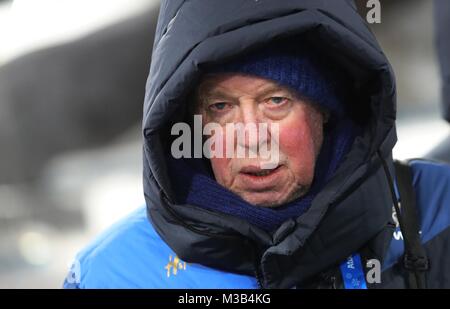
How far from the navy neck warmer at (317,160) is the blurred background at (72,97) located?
340 cm

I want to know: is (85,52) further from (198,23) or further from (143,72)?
(198,23)

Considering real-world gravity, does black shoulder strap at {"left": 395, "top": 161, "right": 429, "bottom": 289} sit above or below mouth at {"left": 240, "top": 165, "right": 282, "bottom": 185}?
below

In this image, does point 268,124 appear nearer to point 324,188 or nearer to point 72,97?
point 324,188

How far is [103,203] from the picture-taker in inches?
201

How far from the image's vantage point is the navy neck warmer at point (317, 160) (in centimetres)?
176

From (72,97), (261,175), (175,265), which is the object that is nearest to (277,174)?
(261,175)

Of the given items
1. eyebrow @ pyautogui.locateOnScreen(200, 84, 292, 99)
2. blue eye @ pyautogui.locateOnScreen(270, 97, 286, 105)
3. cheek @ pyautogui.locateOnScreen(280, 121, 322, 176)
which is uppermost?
eyebrow @ pyautogui.locateOnScreen(200, 84, 292, 99)

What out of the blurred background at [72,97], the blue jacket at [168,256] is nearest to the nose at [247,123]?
the blue jacket at [168,256]

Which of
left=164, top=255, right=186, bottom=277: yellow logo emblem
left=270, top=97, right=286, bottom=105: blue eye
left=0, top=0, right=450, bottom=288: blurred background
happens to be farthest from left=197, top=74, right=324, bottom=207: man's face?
left=0, top=0, right=450, bottom=288: blurred background

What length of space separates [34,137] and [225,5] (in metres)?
4.15

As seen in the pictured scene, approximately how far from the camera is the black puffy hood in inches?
66.7

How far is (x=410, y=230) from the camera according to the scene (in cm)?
179

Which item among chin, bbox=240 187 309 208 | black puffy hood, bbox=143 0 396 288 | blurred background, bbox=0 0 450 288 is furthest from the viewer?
blurred background, bbox=0 0 450 288

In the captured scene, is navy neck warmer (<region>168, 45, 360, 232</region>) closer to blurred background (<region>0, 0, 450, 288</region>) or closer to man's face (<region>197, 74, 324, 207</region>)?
man's face (<region>197, 74, 324, 207</region>)
